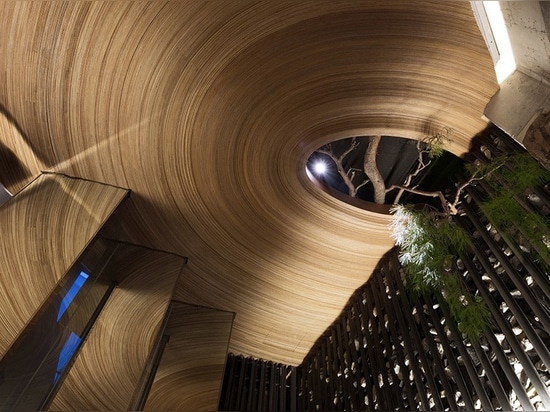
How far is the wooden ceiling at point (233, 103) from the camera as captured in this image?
208cm

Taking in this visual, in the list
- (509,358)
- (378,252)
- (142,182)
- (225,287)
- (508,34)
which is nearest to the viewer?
(508,34)

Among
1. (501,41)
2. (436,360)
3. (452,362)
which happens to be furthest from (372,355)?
(501,41)

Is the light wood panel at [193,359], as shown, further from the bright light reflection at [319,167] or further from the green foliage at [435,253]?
the green foliage at [435,253]

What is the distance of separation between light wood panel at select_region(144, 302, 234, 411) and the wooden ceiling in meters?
0.78

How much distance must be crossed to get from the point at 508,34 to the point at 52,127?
268 cm

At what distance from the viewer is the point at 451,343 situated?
7.50ft

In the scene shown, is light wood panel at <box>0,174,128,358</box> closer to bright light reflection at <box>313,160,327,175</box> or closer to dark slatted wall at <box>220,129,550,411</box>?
bright light reflection at <box>313,160,327,175</box>

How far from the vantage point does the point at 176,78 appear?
7.64ft

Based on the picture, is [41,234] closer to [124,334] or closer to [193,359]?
[124,334]

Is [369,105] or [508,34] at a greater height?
[369,105]

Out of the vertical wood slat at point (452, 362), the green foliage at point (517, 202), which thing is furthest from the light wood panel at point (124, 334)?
the green foliage at point (517, 202)

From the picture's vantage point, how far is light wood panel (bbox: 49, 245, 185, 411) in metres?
2.62

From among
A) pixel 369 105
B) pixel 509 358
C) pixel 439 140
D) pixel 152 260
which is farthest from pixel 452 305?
pixel 152 260

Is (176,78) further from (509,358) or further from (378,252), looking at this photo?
(509,358)
